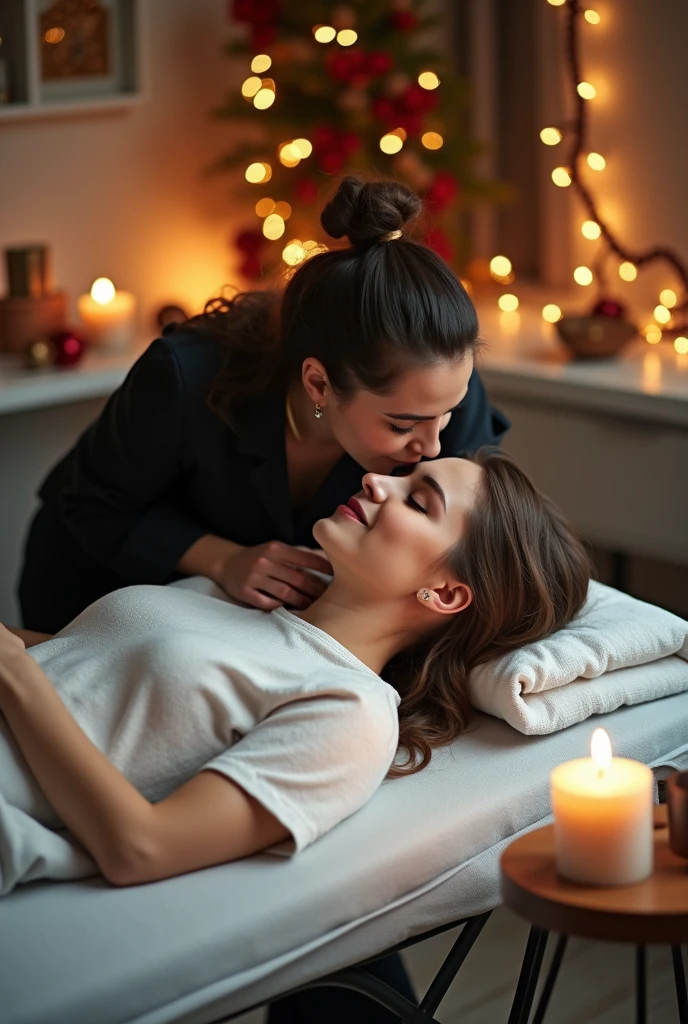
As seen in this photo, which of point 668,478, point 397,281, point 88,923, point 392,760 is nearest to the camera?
point 88,923

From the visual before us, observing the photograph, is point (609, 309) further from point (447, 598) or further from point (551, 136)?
point (447, 598)

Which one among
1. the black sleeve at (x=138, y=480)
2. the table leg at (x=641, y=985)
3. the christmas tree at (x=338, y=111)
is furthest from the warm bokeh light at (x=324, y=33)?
the table leg at (x=641, y=985)

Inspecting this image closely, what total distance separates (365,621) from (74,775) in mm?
439

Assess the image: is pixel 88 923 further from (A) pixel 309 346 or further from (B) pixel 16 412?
(B) pixel 16 412

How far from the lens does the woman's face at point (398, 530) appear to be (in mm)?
1548

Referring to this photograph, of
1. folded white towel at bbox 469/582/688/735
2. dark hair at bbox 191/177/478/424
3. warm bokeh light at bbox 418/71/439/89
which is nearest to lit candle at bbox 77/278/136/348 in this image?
warm bokeh light at bbox 418/71/439/89

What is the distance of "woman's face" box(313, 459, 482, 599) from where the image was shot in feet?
5.08

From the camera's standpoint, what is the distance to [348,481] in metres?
1.88

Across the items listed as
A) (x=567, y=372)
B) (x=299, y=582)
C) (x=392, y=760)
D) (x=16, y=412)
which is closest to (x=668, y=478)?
(x=567, y=372)

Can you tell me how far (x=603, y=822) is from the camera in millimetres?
1152

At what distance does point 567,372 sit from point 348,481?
0.94 m

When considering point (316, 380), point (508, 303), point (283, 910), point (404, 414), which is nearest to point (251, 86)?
point (508, 303)

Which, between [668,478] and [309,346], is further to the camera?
[668,478]

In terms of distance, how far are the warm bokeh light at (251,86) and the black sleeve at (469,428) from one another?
4.50 feet
